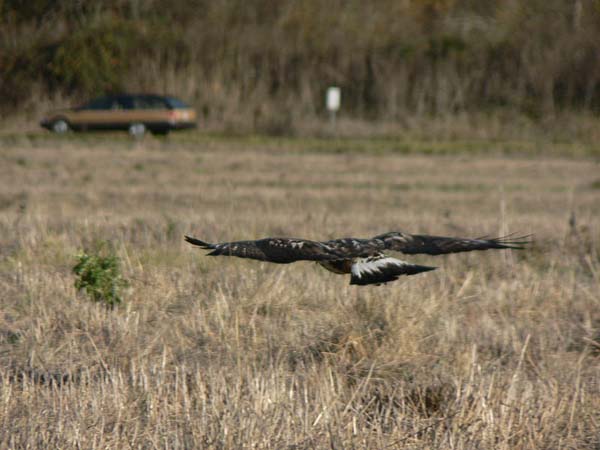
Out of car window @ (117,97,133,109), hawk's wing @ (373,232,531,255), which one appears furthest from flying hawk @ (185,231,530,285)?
car window @ (117,97,133,109)

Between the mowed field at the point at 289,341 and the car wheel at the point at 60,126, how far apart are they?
15.3 m

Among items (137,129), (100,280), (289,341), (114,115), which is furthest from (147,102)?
(289,341)

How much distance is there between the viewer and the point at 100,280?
655 cm

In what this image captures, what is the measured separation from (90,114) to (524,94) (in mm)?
12105

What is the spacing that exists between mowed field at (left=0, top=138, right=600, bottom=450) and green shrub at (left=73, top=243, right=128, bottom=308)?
11cm

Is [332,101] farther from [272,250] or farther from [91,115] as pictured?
[272,250]

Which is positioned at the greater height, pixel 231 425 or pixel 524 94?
pixel 524 94

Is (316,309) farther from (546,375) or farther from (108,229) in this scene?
(108,229)

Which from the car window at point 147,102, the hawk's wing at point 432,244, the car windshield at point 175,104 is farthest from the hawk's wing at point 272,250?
the car window at point 147,102

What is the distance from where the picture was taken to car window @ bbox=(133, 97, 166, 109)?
2630 centimetres

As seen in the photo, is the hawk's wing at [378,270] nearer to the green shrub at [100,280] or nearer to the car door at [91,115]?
the green shrub at [100,280]

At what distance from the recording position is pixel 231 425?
4277 mm

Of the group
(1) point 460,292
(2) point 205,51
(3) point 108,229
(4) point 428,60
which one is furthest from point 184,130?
(1) point 460,292

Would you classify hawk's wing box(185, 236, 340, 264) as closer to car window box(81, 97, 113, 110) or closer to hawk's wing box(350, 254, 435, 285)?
hawk's wing box(350, 254, 435, 285)
